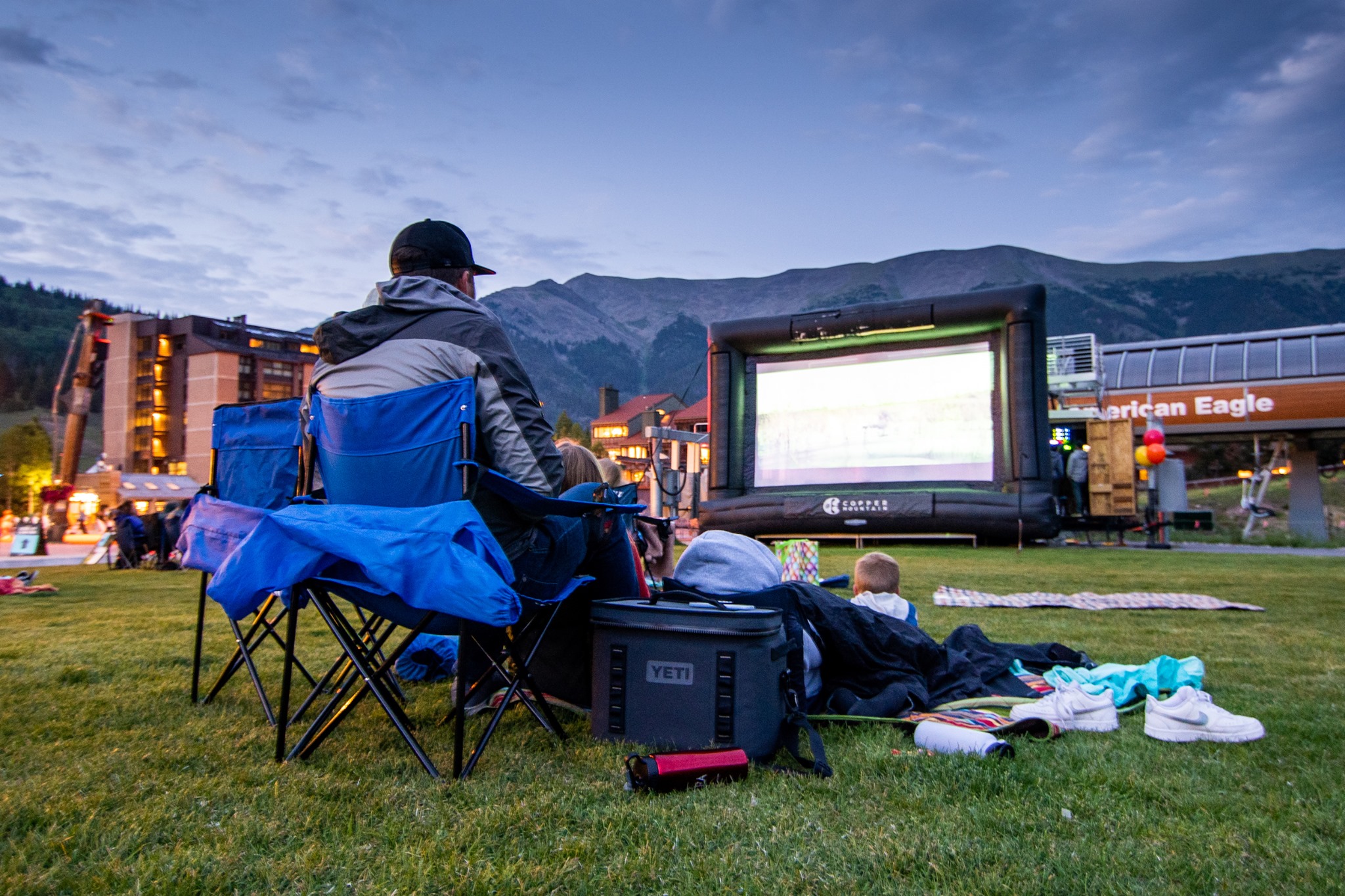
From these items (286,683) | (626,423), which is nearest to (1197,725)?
(286,683)

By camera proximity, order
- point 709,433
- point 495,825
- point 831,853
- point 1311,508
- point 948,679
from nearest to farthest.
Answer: point 831,853 → point 495,825 → point 948,679 → point 709,433 → point 1311,508

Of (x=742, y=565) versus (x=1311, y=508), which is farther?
(x=1311, y=508)

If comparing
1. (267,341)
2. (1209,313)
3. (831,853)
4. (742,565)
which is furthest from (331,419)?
(1209,313)

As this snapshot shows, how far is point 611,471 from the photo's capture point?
3.24m

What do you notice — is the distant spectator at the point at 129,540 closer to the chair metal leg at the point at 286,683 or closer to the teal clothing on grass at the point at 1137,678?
the chair metal leg at the point at 286,683

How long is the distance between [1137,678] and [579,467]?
1969 millimetres

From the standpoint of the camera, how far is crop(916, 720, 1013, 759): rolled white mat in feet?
6.50

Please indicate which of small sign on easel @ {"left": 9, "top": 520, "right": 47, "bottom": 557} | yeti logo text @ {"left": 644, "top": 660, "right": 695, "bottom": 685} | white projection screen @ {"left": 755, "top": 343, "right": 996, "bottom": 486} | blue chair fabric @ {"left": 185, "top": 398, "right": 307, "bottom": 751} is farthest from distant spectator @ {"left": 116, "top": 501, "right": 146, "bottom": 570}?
yeti logo text @ {"left": 644, "top": 660, "right": 695, "bottom": 685}

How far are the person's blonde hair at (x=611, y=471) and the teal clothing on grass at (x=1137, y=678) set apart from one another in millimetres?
1713

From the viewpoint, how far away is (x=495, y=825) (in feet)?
4.96

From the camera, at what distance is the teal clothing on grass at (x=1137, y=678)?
8.90 feet

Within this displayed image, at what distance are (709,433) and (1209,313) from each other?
369 feet

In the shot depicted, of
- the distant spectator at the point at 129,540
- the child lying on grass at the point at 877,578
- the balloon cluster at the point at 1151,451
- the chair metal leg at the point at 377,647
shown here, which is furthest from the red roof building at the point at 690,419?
the chair metal leg at the point at 377,647

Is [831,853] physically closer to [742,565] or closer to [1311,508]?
[742,565]
